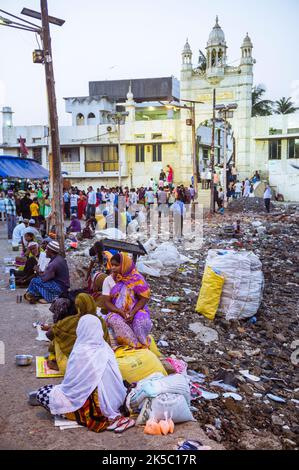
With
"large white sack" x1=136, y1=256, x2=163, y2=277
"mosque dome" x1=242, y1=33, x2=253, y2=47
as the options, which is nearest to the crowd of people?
"large white sack" x1=136, y1=256, x2=163, y2=277

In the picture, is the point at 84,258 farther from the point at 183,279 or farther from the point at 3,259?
the point at 183,279

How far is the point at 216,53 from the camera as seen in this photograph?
32531 mm

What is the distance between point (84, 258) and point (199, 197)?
18654 millimetres

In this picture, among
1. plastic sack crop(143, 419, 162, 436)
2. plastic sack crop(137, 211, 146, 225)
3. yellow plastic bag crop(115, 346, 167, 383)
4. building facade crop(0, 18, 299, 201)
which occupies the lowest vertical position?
plastic sack crop(143, 419, 162, 436)

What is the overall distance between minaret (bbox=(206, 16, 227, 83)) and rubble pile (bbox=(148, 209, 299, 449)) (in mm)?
22881

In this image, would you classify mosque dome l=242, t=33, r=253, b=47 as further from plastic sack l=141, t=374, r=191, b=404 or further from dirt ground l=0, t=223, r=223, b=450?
plastic sack l=141, t=374, r=191, b=404

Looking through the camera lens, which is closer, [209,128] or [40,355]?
[40,355]

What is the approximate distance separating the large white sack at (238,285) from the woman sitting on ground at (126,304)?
2.79 meters

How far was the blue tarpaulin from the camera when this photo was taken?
1630cm

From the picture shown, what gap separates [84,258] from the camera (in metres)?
11.8

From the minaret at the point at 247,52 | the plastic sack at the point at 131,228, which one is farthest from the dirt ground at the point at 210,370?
the minaret at the point at 247,52

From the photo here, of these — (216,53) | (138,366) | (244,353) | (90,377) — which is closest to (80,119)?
(216,53)

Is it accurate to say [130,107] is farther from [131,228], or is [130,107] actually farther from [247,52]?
[131,228]
